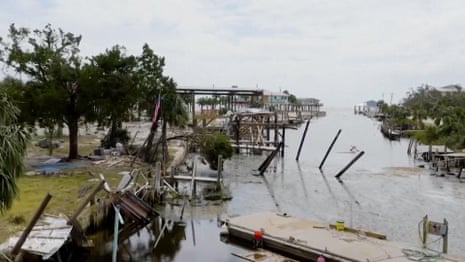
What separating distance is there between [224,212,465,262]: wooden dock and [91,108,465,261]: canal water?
89 cm

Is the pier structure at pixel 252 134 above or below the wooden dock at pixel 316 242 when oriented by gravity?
above

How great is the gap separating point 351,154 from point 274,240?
115ft

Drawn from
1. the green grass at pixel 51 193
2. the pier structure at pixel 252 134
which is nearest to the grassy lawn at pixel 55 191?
the green grass at pixel 51 193

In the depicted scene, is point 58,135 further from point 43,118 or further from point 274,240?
point 274,240

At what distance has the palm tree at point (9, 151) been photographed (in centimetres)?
938

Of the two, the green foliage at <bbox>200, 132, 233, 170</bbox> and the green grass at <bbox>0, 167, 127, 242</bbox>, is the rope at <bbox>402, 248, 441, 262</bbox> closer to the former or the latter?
the green grass at <bbox>0, 167, 127, 242</bbox>

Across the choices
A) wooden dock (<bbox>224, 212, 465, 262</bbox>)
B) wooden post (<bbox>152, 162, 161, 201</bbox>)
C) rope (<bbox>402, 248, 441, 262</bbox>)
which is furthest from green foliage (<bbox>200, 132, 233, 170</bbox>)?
rope (<bbox>402, 248, 441, 262</bbox>)

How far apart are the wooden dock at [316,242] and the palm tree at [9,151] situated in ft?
30.2

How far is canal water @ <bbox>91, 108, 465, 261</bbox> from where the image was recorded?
17.3 meters

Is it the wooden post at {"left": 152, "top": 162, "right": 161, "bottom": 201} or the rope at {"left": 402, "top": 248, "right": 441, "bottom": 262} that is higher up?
the wooden post at {"left": 152, "top": 162, "right": 161, "bottom": 201}

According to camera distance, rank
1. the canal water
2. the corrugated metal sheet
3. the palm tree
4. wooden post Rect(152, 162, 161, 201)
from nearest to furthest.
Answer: the palm tree, the corrugated metal sheet, the canal water, wooden post Rect(152, 162, 161, 201)

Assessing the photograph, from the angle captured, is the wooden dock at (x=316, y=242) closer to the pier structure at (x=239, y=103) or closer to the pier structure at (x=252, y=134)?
the pier structure at (x=239, y=103)

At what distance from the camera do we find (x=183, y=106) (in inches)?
1431

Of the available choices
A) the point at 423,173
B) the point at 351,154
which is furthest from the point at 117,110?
the point at 351,154
